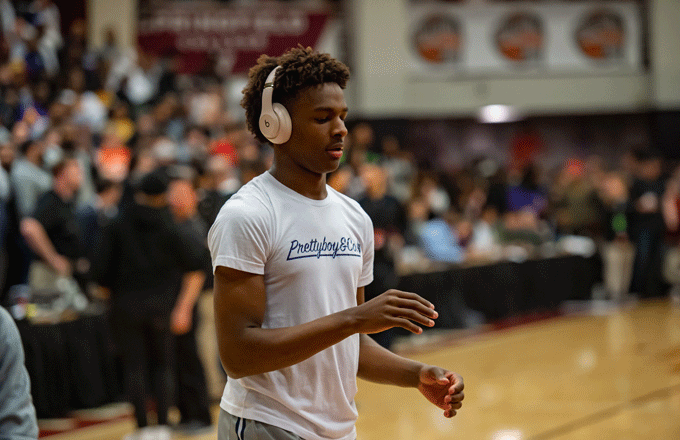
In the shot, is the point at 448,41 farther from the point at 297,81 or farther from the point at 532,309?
the point at 297,81

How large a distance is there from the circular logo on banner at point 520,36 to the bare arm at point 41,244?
1267 centimetres

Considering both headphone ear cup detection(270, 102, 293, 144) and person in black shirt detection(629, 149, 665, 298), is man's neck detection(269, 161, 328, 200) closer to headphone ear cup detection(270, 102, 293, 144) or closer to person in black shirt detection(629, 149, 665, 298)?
headphone ear cup detection(270, 102, 293, 144)

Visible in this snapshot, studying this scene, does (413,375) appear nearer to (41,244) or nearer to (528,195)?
(41,244)

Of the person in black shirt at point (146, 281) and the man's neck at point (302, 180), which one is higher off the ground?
the man's neck at point (302, 180)

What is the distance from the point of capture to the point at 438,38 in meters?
16.6

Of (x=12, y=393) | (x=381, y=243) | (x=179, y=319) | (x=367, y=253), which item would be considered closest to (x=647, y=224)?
(x=381, y=243)

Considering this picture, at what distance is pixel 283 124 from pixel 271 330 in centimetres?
52

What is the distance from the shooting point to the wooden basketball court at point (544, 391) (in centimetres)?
517

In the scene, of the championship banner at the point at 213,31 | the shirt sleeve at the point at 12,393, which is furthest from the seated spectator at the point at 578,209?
the shirt sleeve at the point at 12,393

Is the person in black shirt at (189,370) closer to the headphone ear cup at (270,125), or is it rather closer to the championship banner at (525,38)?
the headphone ear cup at (270,125)

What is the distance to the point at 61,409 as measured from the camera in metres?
5.61

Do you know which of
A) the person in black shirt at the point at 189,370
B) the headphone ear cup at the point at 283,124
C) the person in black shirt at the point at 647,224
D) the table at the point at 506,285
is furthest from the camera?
the person in black shirt at the point at 647,224

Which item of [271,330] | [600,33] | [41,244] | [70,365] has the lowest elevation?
[70,365]

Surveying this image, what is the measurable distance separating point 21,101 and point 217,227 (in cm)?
815
